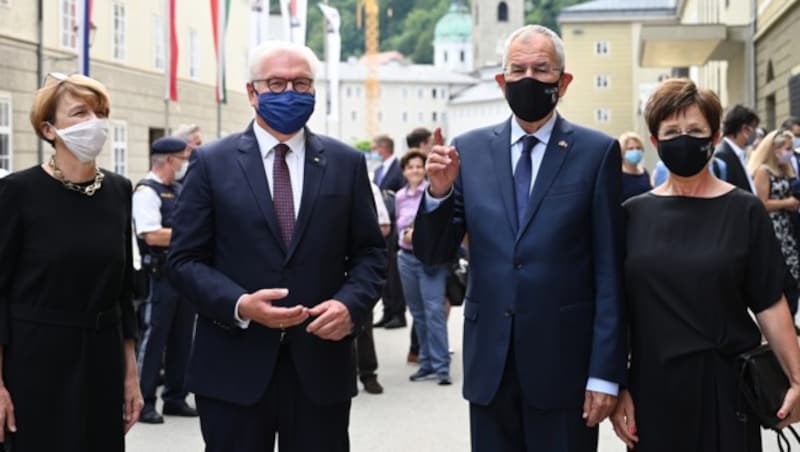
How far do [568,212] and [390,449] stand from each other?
4.49m

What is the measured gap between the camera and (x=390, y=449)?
8.63 m

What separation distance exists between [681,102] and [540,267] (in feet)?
2.70

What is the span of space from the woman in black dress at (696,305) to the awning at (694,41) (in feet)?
82.7

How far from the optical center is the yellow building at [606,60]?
8106cm

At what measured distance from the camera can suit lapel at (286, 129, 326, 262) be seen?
15.4 ft

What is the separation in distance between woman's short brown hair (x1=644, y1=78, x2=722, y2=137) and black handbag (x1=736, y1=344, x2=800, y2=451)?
84cm

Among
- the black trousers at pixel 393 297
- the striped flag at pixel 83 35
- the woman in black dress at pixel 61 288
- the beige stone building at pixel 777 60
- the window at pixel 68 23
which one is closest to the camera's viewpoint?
the woman in black dress at pixel 61 288

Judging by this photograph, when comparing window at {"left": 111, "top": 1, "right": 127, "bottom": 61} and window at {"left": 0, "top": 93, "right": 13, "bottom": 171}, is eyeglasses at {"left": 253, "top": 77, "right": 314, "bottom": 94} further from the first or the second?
window at {"left": 111, "top": 1, "right": 127, "bottom": 61}

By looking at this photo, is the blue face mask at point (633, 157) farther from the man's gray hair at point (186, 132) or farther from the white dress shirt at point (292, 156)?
the white dress shirt at point (292, 156)

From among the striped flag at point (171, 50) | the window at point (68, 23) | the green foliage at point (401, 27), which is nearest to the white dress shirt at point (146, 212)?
the striped flag at point (171, 50)

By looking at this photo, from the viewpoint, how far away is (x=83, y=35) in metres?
18.2

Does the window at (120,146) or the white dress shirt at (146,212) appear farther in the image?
the window at (120,146)

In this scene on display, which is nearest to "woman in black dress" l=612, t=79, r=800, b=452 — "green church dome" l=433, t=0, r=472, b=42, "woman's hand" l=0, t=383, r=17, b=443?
"woman's hand" l=0, t=383, r=17, b=443

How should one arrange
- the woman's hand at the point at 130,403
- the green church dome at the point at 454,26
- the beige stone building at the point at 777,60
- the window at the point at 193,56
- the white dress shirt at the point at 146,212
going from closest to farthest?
1. the woman's hand at the point at 130,403
2. the white dress shirt at the point at 146,212
3. the beige stone building at the point at 777,60
4. the window at the point at 193,56
5. the green church dome at the point at 454,26
